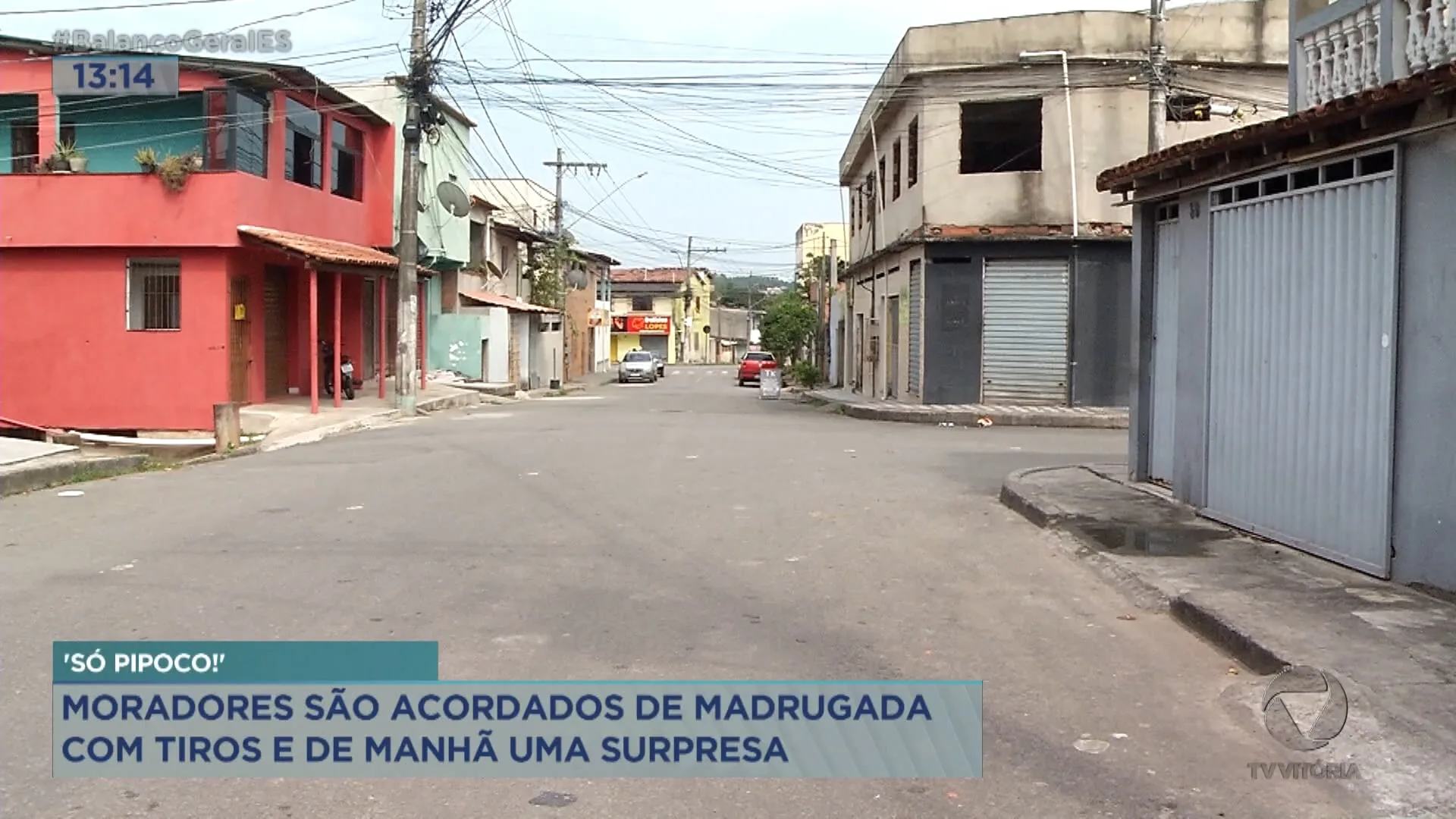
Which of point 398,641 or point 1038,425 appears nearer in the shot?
point 398,641

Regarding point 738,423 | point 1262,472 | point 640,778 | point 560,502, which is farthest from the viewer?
point 738,423

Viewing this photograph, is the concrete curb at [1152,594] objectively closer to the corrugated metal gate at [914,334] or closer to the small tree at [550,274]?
the corrugated metal gate at [914,334]

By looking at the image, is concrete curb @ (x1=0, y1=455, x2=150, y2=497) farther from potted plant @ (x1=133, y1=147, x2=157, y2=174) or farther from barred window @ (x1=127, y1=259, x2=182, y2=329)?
potted plant @ (x1=133, y1=147, x2=157, y2=174)

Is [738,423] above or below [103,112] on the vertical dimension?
below

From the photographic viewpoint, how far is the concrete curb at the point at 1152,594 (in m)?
6.75

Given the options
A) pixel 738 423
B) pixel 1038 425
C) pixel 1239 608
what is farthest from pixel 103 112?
pixel 1239 608

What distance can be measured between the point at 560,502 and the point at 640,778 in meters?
7.79

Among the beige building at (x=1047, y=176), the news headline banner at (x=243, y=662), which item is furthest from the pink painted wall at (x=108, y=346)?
the news headline banner at (x=243, y=662)

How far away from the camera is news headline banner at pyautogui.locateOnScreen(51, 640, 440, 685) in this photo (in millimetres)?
6348

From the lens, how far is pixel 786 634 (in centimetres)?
730

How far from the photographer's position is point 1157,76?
2255 cm

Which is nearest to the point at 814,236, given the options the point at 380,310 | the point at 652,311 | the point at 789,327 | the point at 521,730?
the point at 652,311

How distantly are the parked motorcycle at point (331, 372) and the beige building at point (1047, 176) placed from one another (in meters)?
12.9

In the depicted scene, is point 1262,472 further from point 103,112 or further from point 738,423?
point 103,112
